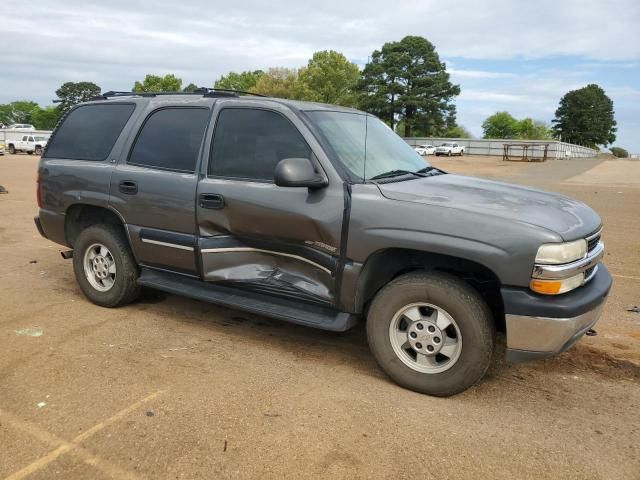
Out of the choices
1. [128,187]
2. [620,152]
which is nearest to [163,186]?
[128,187]

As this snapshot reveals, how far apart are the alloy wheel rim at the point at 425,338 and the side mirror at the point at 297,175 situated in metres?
1.01

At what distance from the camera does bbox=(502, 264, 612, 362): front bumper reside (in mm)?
3145

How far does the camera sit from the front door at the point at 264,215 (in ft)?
12.4

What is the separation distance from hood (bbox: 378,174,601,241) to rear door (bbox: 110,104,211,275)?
1.65 meters

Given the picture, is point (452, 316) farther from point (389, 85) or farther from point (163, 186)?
point (389, 85)

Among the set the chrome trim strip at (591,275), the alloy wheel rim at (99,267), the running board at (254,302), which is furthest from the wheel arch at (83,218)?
the chrome trim strip at (591,275)

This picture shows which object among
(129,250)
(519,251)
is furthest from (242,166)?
(519,251)

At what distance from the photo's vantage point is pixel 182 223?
4.43m

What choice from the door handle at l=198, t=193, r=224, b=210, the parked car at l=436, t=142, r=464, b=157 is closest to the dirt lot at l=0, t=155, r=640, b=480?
the door handle at l=198, t=193, r=224, b=210

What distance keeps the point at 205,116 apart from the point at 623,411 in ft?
11.9

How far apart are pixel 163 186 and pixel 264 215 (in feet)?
3.48

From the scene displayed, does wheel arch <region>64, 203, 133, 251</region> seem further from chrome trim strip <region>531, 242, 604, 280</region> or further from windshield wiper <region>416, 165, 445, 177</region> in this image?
chrome trim strip <region>531, 242, 604, 280</region>

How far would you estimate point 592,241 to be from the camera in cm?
357

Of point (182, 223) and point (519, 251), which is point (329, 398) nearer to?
point (519, 251)
